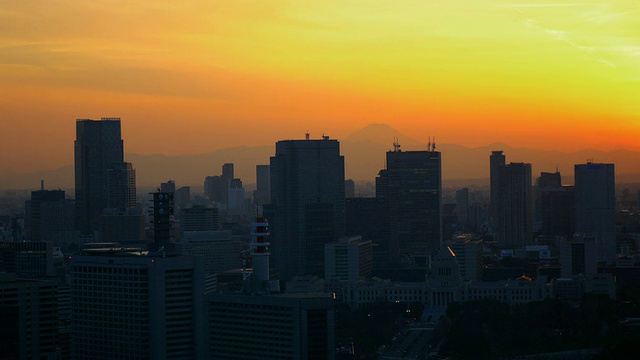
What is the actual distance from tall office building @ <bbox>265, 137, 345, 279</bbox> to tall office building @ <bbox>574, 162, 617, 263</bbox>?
55.1ft

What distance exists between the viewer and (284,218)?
67.2 m

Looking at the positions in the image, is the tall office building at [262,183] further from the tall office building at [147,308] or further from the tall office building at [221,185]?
the tall office building at [147,308]

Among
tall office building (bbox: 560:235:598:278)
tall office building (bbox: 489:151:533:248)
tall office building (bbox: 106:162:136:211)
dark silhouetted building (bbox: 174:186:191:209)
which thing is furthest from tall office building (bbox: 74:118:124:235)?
tall office building (bbox: 560:235:598:278)

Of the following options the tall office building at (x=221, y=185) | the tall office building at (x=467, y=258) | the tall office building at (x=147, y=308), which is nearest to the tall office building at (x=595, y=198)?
the tall office building at (x=467, y=258)

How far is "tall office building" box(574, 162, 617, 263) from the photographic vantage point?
7738 centimetres

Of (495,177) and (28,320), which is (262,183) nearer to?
(495,177)

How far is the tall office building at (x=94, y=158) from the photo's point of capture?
3348 inches

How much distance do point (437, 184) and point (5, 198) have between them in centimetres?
2898

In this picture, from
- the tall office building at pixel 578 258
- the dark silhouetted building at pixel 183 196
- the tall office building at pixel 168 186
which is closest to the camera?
the tall office building at pixel 578 258

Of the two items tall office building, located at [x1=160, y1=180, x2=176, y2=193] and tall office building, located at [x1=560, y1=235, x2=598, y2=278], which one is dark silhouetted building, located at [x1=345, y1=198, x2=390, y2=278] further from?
tall office building, located at [x1=160, y1=180, x2=176, y2=193]

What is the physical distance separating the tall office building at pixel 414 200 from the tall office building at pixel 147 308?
37.7 m

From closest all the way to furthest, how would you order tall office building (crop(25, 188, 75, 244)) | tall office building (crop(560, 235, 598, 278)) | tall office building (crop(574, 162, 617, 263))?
tall office building (crop(560, 235, 598, 278)) < tall office building (crop(574, 162, 617, 263)) < tall office building (crop(25, 188, 75, 244))

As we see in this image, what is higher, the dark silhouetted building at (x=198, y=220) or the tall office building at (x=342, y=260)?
the dark silhouetted building at (x=198, y=220)

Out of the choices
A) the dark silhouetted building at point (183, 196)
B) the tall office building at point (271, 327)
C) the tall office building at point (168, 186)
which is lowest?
the tall office building at point (271, 327)
